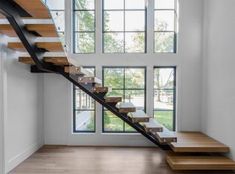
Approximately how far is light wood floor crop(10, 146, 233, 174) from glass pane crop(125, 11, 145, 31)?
2.64 metres

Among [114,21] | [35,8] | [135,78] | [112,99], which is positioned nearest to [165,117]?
[135,78]

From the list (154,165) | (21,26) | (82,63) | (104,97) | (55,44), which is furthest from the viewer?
(82,63)

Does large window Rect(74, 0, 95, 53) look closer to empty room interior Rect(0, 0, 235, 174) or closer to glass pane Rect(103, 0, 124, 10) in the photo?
empty room interior Rect(0, 0, 235, 174)

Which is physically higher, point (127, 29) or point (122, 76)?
point (127, 29)

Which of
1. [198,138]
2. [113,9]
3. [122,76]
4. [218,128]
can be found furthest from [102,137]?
[113,9]

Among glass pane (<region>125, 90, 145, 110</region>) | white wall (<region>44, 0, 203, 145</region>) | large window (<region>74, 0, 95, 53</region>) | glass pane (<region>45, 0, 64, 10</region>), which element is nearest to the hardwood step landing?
white wall (<region>44, 0, 203, 145</region>)

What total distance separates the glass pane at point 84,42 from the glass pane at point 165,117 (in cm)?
205

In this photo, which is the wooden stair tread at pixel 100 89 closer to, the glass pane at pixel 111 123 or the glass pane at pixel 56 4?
the glass pane at pixel 111 123

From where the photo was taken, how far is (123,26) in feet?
17.4

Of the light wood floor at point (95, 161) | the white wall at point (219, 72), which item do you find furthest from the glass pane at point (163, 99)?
the light wood floor at point (95, 161)

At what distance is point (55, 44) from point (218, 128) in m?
3.12

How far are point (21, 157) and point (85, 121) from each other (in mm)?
1627

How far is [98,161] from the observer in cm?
415

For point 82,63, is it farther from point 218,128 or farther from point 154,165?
point 218,128
